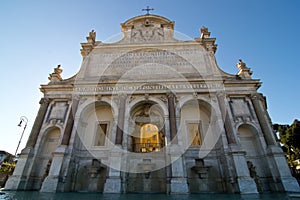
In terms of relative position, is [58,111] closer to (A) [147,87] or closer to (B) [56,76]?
(B) [56,76]

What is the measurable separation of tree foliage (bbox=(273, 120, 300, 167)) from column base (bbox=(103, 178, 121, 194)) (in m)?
23.0

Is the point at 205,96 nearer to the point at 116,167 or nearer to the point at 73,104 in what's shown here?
the point at 116,167

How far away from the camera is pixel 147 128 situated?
47.4 feet

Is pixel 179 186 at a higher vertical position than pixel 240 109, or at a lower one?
lower

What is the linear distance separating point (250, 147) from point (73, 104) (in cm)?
1415

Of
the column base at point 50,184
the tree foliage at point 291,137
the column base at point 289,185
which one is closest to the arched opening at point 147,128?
the column base at point 50,184

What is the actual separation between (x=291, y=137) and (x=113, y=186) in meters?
26.2

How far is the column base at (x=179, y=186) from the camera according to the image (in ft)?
29.3

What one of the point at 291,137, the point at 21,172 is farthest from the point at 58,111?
the point at 291,137

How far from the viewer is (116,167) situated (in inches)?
391

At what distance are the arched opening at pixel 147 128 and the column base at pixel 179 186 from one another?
3576 mm

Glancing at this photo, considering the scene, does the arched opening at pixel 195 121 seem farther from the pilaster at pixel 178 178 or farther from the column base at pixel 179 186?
the column base at pixel 179 186

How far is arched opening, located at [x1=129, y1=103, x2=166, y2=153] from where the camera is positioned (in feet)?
42.6

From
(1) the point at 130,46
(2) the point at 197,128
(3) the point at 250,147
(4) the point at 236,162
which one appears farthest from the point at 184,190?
(1) the point at 130,46
